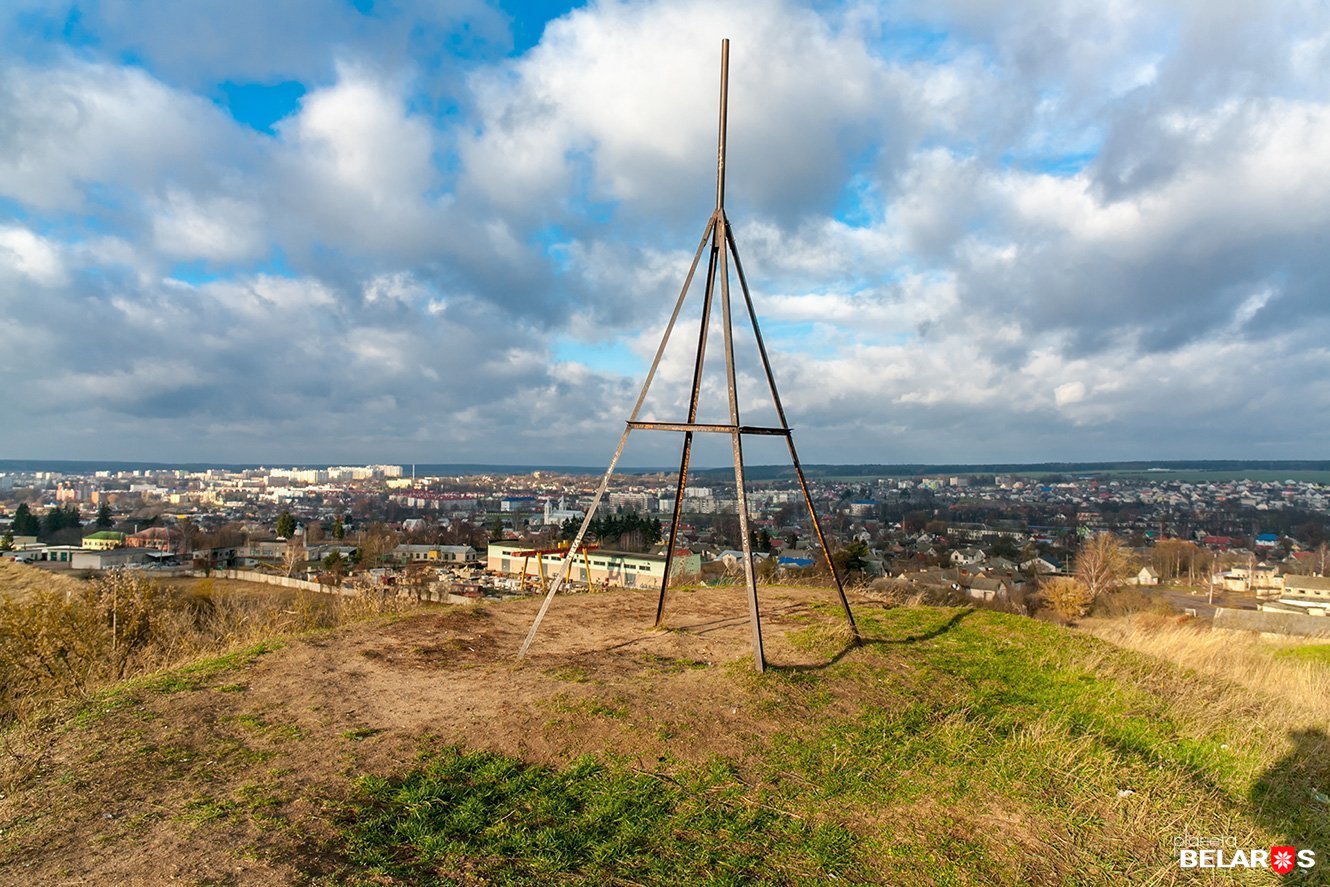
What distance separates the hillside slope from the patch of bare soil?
0.03 meters

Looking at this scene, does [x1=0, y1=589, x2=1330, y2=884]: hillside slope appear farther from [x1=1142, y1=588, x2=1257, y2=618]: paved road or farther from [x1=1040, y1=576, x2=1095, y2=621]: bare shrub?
[x1=1142, y1=588, x2=1257, y2=618]: paved road

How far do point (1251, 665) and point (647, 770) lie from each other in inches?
413

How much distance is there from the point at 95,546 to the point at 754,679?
3889 cm

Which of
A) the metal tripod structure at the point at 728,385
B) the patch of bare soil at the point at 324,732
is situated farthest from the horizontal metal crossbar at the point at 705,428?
the patch of bare soil at the point at 324,732

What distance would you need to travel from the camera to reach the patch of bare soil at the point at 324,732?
11.9 feet

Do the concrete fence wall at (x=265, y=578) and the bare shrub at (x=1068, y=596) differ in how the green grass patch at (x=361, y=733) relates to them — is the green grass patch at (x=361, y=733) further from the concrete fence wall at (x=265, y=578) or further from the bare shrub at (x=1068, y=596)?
the bare shrub at (x=1068, y=596)

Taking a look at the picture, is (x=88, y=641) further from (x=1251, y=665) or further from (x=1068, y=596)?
(x=1068, y=596)

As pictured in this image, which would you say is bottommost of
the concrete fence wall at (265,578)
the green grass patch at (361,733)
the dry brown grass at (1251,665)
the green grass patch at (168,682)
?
the concrete fence wall at (265,578)

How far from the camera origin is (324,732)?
5285 millimetres

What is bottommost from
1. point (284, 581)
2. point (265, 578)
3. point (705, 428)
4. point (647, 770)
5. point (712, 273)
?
point (265, 578)

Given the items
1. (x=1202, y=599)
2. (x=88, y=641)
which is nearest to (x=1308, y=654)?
(x=1202, y=599)

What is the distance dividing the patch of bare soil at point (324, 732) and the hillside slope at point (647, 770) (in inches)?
1.0

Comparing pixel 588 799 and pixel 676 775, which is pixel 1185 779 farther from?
pixel 588 799

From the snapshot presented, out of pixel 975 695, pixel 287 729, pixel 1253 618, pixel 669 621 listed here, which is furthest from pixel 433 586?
pixel 1253 618
